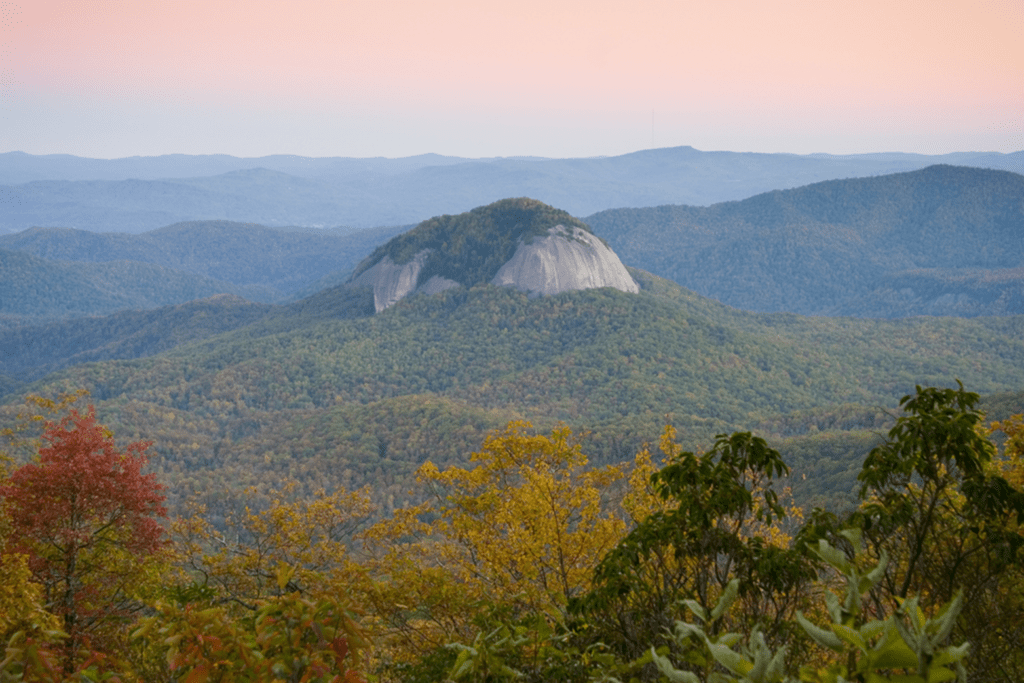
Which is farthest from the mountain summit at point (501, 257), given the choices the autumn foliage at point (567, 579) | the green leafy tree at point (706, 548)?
the green leafy tree at point (706, 548)

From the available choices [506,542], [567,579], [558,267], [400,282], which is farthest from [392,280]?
[567,579]

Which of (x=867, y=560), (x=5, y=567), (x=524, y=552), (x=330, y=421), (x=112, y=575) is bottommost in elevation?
(x=330, y=421)

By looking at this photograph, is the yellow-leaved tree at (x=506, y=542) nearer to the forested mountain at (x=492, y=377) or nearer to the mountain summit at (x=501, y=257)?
the forested mountain at (x=492, y=377)

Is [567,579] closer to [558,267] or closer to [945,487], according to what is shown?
[945,487]

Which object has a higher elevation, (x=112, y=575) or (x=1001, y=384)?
(x=112, y=575)

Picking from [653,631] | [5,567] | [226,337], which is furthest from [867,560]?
[226,337]

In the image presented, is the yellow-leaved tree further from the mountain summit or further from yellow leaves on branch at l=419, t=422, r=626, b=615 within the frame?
the mountain summit

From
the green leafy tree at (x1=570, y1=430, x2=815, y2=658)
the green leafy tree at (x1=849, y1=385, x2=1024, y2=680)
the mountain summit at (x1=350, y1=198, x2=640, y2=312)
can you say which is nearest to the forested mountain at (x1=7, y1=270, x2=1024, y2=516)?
the mountain summit at (x1=350, y1=198, x2=640, y2=312)

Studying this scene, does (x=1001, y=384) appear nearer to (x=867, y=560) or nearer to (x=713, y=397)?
(x=713, y=397)
